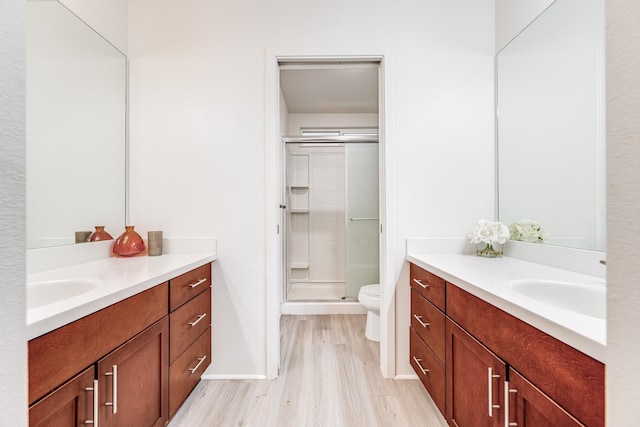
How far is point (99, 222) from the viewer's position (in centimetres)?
164

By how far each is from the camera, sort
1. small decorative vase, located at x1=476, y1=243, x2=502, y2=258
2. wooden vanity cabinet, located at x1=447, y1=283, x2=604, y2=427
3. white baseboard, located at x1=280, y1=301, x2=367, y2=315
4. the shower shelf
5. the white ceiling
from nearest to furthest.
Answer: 1. wooden vanity cabinet, located at x1=447, y1=283, x2=604, y2=427
2. small decorative vase, located at x1=476, y1=243, x2=502, y2=258
3. the white ceiling
4. white baseboard, located at x1=280, y1=301, x2=367, y2=315
5. the shower shelf

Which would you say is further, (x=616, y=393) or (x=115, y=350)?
(x=115, y=350)

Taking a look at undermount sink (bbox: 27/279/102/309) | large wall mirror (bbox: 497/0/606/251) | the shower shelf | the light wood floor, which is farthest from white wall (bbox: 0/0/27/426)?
the shower shelf

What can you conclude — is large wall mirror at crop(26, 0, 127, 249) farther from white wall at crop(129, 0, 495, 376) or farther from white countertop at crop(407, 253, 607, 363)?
white countertop at crop(407, 253, 607, 363)

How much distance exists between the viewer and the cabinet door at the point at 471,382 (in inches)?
37.5

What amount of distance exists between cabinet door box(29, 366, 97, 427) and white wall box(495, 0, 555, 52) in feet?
8.39

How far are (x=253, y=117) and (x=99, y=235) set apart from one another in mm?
1150

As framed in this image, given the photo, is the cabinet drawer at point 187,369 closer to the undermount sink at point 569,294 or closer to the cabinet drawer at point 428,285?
the cabinet drawer at point 428,285

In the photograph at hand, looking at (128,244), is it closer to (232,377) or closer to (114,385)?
(114,385)

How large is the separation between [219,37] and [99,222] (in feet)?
A: 4.51

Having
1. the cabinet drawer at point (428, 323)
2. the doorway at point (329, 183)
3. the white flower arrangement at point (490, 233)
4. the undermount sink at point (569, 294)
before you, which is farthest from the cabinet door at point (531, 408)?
the doorway at point (329, 183)

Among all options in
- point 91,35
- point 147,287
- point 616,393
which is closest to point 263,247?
point 147,287

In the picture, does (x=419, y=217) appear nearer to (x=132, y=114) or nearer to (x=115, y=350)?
(x=115, y=350)

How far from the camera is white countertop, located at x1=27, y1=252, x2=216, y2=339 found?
29.8 inches
